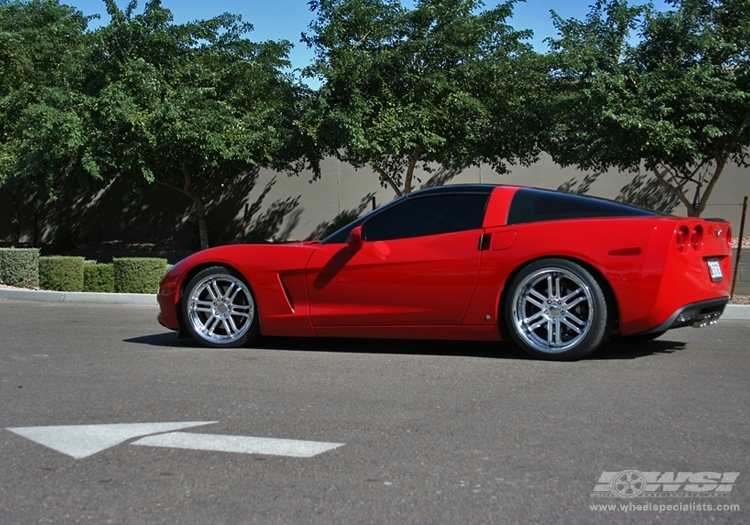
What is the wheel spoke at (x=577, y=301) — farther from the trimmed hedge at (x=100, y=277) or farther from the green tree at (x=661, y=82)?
the trimmed hedge at (x=100, y=277)

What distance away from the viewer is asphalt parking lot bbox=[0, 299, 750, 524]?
10.9 feet

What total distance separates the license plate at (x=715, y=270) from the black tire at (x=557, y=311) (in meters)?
0.91

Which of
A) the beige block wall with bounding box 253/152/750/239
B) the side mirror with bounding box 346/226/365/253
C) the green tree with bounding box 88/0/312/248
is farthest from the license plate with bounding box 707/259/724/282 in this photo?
the beige block wall with bounding box 253/152/750/239

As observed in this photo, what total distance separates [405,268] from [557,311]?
1.21m

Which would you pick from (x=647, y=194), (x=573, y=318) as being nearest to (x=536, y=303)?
(x=573, y=318)

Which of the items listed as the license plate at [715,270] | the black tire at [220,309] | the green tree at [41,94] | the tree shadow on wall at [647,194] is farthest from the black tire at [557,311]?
the tree shadow on wall at [647,194]

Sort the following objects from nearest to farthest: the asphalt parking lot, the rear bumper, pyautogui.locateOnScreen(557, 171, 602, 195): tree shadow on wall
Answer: the asphalt parking lot < the rear bumper < pyautogui.locateOnScreen(557, 171, 602, 195): tree shadow on wall

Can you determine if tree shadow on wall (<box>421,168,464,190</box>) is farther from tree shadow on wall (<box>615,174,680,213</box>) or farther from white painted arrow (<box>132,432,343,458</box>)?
white painted arrow (<box>132,432,343,458</box>)

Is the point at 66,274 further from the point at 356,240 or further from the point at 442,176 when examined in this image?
the point at 442,176

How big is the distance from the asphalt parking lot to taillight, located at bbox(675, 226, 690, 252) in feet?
2.84

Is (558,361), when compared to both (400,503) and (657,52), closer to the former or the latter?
(400,503)

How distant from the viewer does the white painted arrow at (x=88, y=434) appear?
4.16 m

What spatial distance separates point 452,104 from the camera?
656 inches

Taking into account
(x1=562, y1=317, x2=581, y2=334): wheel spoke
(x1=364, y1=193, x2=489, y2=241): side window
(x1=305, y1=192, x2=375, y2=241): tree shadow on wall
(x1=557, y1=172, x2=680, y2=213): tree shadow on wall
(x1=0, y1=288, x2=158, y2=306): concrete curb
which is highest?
(x1=557, y1=172, x2=680, y2=213): tree shadow on wall
